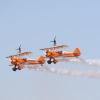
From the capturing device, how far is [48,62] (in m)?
199

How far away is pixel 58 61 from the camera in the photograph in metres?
198

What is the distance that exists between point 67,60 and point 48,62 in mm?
6237

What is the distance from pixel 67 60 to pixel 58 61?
2941 millimetres

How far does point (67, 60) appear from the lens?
7810 inches

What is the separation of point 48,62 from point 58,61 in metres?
3.31
